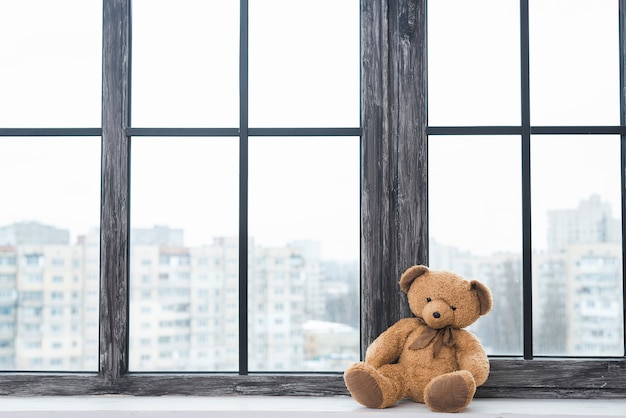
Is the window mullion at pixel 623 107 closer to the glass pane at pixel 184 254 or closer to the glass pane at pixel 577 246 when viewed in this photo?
the glass pane at pixel 577 246

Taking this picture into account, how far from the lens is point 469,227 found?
1935mm

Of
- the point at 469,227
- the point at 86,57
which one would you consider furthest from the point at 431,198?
the point at 86,57

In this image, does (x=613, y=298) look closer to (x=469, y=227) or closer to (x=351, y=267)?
(x=469, y=227)

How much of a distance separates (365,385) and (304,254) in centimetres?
44

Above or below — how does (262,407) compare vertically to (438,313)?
below

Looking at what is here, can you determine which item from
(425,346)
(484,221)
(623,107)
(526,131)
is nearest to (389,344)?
(425,346)

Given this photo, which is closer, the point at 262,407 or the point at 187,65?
the point at 262,407

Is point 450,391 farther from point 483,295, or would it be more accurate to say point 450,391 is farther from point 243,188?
point 243,188

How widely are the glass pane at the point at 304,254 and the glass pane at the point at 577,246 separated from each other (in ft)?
1.73

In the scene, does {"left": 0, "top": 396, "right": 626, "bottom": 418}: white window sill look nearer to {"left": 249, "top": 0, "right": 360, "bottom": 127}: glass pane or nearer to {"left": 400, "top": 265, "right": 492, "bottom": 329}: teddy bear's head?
{"left": 400, "top": 265, "right": 492, "bottom": 329}: teddy bear's head

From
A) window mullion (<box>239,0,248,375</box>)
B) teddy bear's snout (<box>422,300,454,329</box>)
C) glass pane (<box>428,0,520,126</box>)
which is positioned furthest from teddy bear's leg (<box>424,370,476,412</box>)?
glass pane (<box>428,0,520,126</box>)

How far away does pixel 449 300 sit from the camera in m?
1.74

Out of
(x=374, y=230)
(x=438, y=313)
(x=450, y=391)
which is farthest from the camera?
(x=374, y=230)

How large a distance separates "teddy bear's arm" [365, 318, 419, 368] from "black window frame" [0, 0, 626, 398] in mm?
74
